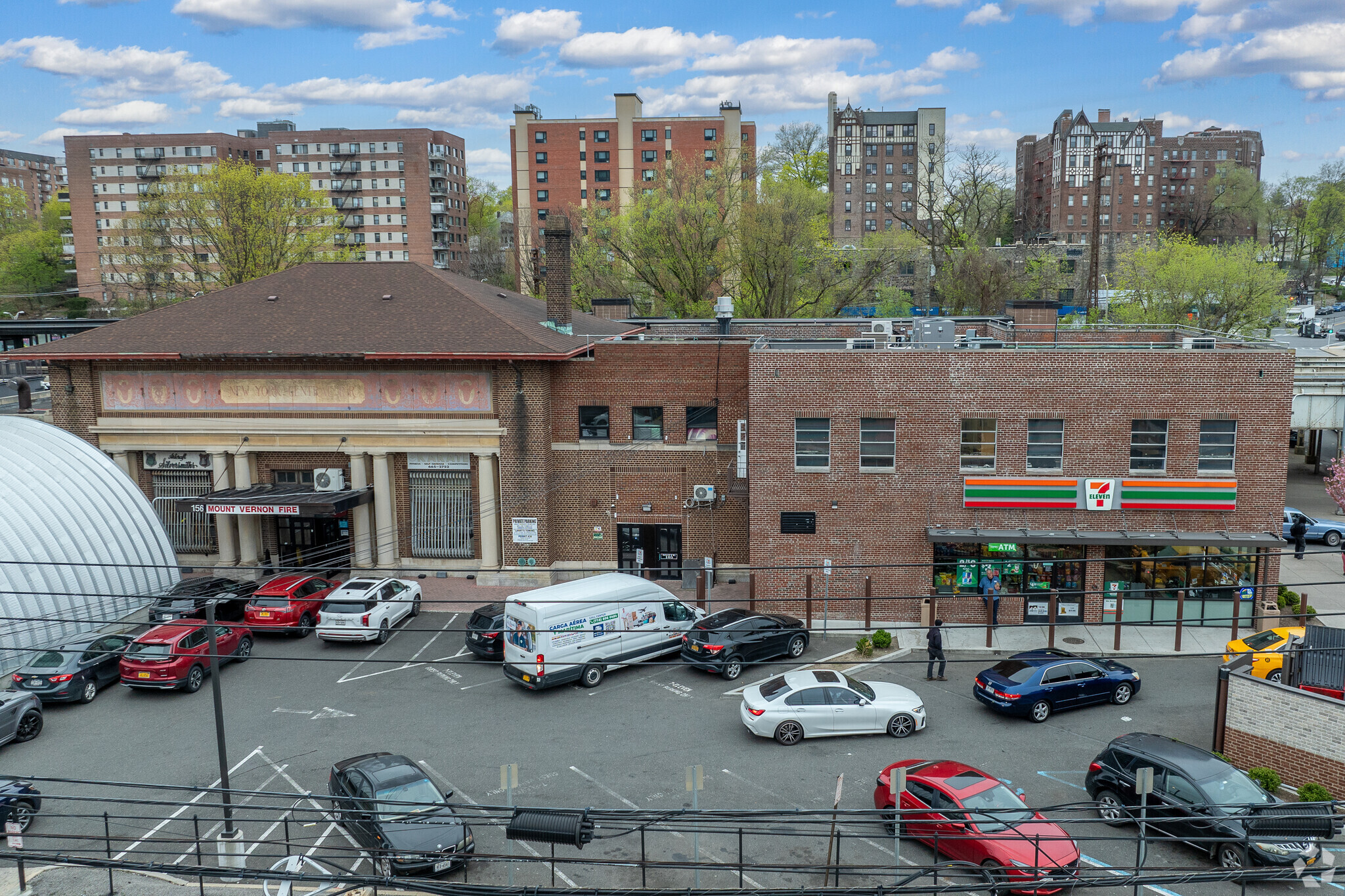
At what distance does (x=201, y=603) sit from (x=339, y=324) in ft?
35.0

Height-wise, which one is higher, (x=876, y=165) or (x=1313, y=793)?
(x=876, y=165)

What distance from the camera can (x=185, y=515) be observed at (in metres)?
33.8

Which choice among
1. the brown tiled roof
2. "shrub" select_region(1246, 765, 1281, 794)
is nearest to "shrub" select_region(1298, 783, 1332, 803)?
"shrub" select_region(1246, 765, 1281, 794)

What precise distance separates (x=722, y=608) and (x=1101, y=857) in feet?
48.0

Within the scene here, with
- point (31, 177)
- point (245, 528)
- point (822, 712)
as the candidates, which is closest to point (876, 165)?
point (245, 528)

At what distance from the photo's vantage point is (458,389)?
103ft

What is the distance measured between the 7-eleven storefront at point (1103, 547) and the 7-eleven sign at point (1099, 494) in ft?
0.08

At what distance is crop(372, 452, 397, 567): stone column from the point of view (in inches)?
1259

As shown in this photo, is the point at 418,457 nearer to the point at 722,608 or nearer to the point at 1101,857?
the point at 722,608

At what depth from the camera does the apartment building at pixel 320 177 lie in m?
112

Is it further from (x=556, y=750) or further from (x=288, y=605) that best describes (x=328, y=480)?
(x=556, y=750)

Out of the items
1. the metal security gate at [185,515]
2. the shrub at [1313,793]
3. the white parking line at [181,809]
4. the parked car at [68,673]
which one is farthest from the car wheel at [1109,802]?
the metal security gate at [185,515]

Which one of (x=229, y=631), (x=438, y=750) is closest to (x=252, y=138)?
(x=229, y=631)

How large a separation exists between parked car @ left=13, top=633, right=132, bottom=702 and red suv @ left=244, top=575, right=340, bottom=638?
3.80 meters
